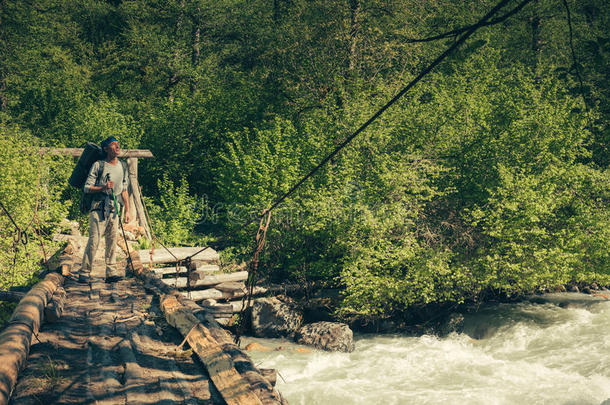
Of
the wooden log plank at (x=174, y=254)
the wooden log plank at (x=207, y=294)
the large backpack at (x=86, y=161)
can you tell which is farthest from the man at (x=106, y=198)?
the wooden log plank at (x=207, y=294)

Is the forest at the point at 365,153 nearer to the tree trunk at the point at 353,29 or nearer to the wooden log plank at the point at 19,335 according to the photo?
the tree trunk at the point at 353,29

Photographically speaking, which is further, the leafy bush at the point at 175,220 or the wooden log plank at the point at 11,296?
the leafy bush at the point at 175,220

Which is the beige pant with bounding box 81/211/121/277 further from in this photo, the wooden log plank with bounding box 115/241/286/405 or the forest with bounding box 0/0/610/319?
the wooden log plank with bounding box 115/241/286/405

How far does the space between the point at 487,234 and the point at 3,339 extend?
38.1ft

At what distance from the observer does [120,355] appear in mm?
4203

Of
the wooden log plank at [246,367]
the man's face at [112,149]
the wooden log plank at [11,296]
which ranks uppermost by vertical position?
the man's face at [112,149]

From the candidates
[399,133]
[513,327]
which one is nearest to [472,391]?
[513,327]

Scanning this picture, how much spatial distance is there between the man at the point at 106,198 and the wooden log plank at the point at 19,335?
156 cm

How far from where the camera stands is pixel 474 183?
1380 cm

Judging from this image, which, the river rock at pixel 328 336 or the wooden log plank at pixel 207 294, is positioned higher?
the wooden log plank at pixel 207 294

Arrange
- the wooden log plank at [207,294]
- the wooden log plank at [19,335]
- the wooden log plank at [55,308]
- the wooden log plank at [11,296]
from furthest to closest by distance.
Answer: the wooden log plank at [207,294]
the wooden log plank at [11,296]
the wooden log plank at [55,308]
the wooden log plank at [19,335]

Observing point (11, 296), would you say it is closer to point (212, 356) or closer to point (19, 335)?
point (19, 335)

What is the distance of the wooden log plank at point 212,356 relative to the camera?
3.38 metres

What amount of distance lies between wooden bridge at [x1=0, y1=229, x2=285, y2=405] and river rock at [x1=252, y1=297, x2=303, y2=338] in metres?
6.35
